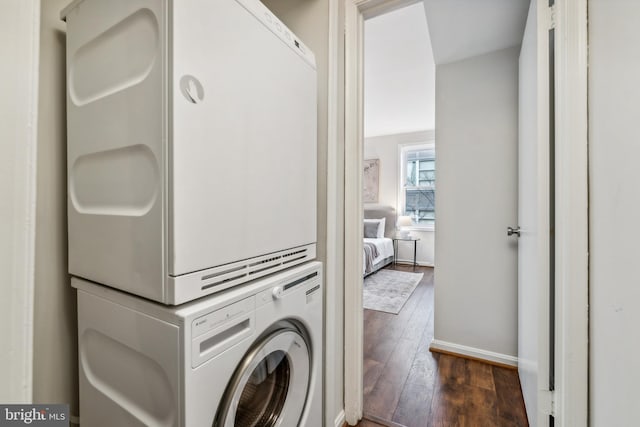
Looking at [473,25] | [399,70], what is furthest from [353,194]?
[399,70]

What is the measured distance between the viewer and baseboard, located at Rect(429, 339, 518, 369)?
1.96 metres

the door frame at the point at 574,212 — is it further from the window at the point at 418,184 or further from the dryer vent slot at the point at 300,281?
the window at the point at 418,184

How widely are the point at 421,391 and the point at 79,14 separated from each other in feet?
7.59

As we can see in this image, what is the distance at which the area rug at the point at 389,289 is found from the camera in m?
3.18

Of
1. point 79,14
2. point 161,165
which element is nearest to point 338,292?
point 161,165

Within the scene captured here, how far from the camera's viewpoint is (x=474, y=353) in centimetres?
207

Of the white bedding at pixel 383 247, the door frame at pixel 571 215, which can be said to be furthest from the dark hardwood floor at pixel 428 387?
the white bedding at pixel 383 247

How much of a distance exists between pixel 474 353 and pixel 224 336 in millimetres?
2065

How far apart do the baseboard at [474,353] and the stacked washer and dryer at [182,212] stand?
160cm

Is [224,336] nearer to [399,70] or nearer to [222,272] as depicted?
[222,272]

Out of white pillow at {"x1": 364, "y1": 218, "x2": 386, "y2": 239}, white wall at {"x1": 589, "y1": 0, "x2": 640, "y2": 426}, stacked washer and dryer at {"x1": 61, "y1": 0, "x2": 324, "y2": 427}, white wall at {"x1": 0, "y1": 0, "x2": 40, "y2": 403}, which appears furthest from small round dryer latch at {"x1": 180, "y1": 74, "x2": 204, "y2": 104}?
white pillow at {"x1": 364, "y1": 218, "x2": 386, "y2": 239}

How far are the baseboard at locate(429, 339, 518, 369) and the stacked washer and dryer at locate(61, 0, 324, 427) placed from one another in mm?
1598

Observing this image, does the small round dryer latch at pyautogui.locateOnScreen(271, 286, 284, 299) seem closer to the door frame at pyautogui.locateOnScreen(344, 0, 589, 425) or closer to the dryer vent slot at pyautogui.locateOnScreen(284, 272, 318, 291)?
the dryer vent slot at pyautogui.locateOnScreen(284, 272, 318, 291)

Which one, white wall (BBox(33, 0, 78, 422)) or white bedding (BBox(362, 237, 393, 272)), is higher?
white wall (BBox(33, 0, 78, 422))
